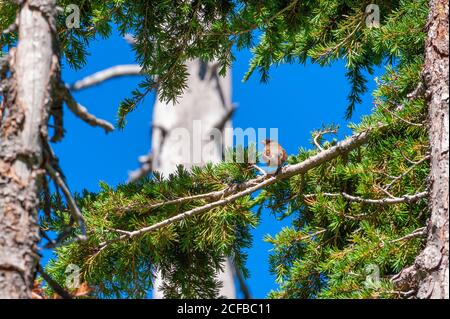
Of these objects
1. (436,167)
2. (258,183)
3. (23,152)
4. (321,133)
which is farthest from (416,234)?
(23,152)

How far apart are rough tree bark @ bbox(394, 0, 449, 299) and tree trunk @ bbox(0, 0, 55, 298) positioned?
1.28 m

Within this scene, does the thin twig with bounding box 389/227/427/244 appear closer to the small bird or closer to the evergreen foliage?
the evergreen foliage

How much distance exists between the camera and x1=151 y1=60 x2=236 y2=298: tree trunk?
6.22 metres

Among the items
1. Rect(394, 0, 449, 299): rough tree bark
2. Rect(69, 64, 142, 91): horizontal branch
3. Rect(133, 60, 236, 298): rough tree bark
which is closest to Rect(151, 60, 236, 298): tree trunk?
Rect(133, 60, 236, 298): rough tree bark

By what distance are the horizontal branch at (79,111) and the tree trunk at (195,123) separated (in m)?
3.76

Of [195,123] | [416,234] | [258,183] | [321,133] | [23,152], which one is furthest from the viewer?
[195,123]

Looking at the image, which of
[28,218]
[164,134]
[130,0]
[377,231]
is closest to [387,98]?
[377,231]

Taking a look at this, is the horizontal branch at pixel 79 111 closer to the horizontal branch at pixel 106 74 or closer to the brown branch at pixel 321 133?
the brown branch at pixel 321 133

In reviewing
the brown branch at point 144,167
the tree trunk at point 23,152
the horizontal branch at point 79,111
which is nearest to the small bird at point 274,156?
the horizontal branch at point 79,111

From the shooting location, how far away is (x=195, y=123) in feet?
20.9

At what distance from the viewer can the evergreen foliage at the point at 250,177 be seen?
11.1ft

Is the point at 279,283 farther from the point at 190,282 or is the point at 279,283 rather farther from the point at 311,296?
the point at 190,282

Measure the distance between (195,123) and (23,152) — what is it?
435cm

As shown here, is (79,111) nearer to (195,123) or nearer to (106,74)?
(195,123)
